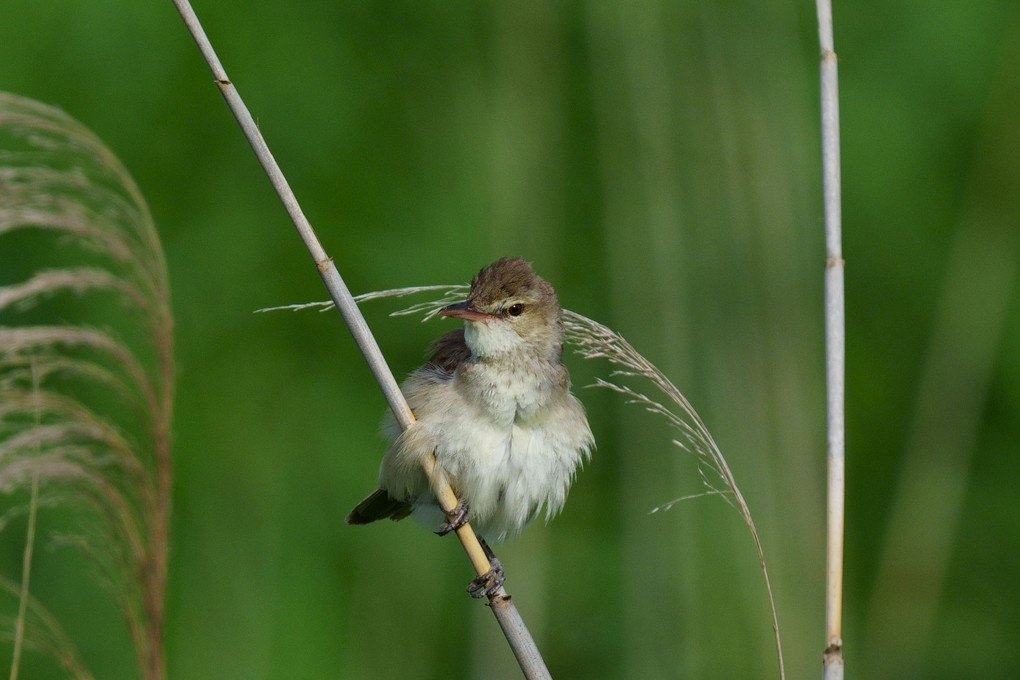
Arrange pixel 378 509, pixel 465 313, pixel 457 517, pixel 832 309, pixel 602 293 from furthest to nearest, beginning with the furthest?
pixel 602 293 → pixel 378 509 → pixel 465 313 → pixel 457 517 → pixel 832 309

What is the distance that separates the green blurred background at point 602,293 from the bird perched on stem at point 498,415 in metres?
0.54

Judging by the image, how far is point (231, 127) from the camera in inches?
189

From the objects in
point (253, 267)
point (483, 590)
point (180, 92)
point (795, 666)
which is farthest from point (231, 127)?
point (795, 666)

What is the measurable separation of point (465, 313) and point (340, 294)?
0.73m

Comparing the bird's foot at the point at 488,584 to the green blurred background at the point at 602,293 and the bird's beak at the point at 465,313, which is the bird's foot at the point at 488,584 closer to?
the bird's beak at the point at 465,313

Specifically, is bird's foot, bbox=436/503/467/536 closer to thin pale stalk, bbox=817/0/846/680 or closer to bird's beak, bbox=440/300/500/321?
bird's beak, bbox=440/300/500/321

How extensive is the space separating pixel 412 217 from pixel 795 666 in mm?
2584

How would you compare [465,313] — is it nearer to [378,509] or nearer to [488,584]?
[488,584]

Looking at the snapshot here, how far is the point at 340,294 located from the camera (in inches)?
80.5

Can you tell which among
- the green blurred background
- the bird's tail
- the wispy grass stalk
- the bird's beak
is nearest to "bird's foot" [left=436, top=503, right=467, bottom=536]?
the bird's beak

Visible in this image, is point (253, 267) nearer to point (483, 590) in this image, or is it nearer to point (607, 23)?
point (607, 23)

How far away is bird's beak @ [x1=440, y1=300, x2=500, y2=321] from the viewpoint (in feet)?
8.85

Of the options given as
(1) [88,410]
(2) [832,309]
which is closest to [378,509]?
(1) [88,410]

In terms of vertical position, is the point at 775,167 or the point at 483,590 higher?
the point at 775,167
